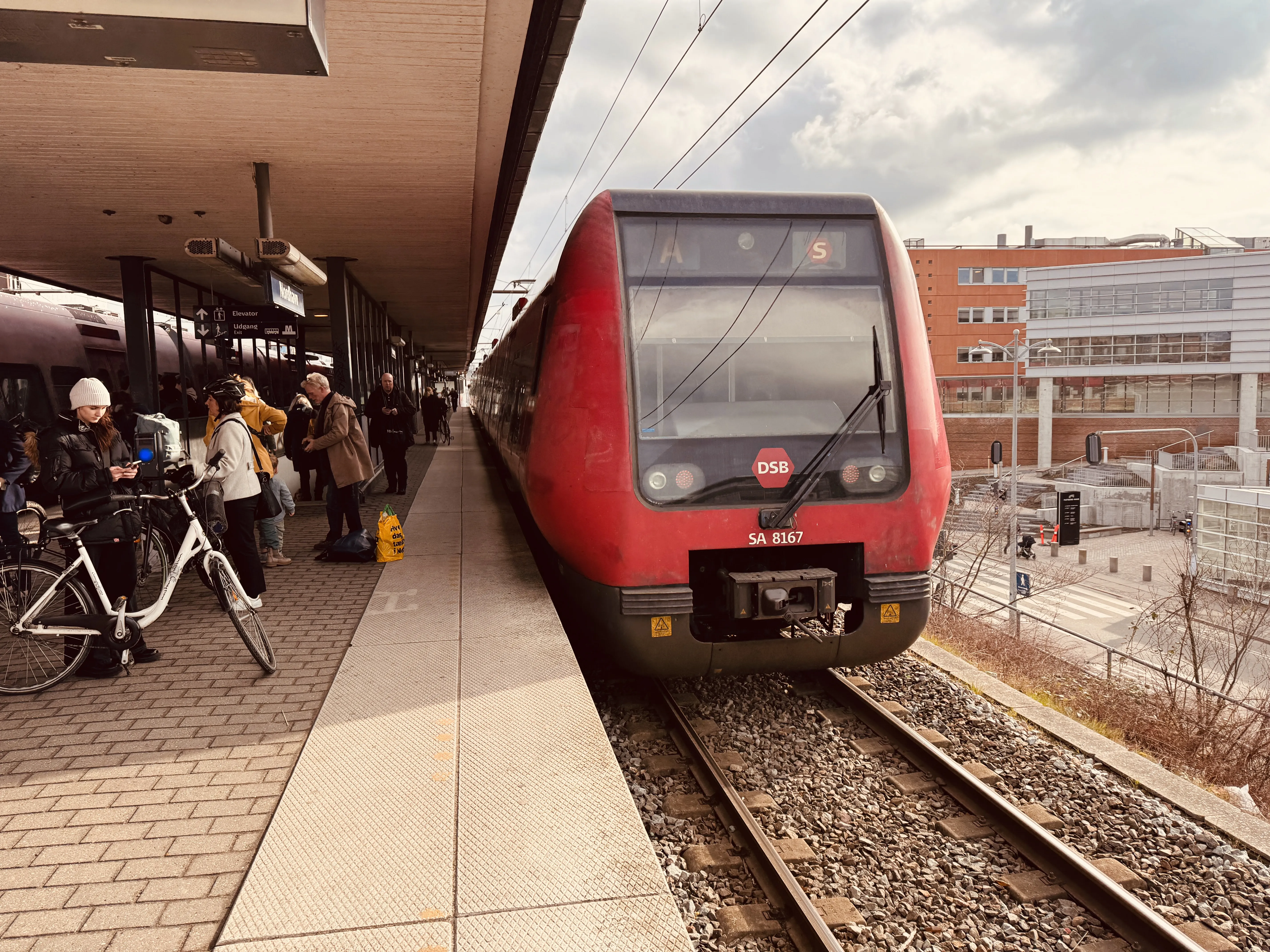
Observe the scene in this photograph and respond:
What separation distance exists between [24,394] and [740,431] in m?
13.8

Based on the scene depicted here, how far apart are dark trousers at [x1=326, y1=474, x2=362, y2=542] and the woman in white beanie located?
10.3 ft

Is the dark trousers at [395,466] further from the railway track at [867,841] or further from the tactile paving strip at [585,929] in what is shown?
the tactile paving strip at [585,929]

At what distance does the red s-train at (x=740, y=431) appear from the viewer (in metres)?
4.86

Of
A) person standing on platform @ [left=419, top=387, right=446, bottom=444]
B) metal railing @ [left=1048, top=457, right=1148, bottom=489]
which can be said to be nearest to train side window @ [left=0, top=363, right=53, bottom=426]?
person standing on platform @ [left=419, top=387, right=446, bottom=444]

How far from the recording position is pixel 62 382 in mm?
14828

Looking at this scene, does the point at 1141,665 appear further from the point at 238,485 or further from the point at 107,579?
the point at 107,579

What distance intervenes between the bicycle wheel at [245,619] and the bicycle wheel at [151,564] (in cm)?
111

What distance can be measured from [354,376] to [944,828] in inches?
499

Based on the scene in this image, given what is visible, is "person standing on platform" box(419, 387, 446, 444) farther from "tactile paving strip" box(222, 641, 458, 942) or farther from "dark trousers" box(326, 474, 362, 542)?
"tactile paving strip" box(222, 641, 458, 942)

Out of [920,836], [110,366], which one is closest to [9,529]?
[920,836]

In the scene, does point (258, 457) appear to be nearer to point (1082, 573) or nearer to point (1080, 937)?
point (1080, 937)

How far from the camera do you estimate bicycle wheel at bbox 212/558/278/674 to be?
4.88 metres

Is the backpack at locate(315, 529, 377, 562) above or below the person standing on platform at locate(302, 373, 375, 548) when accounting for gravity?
below

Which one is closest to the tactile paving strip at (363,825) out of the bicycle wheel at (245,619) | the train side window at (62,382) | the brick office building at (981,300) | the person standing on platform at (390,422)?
the bicycle wheel at (245,619)
